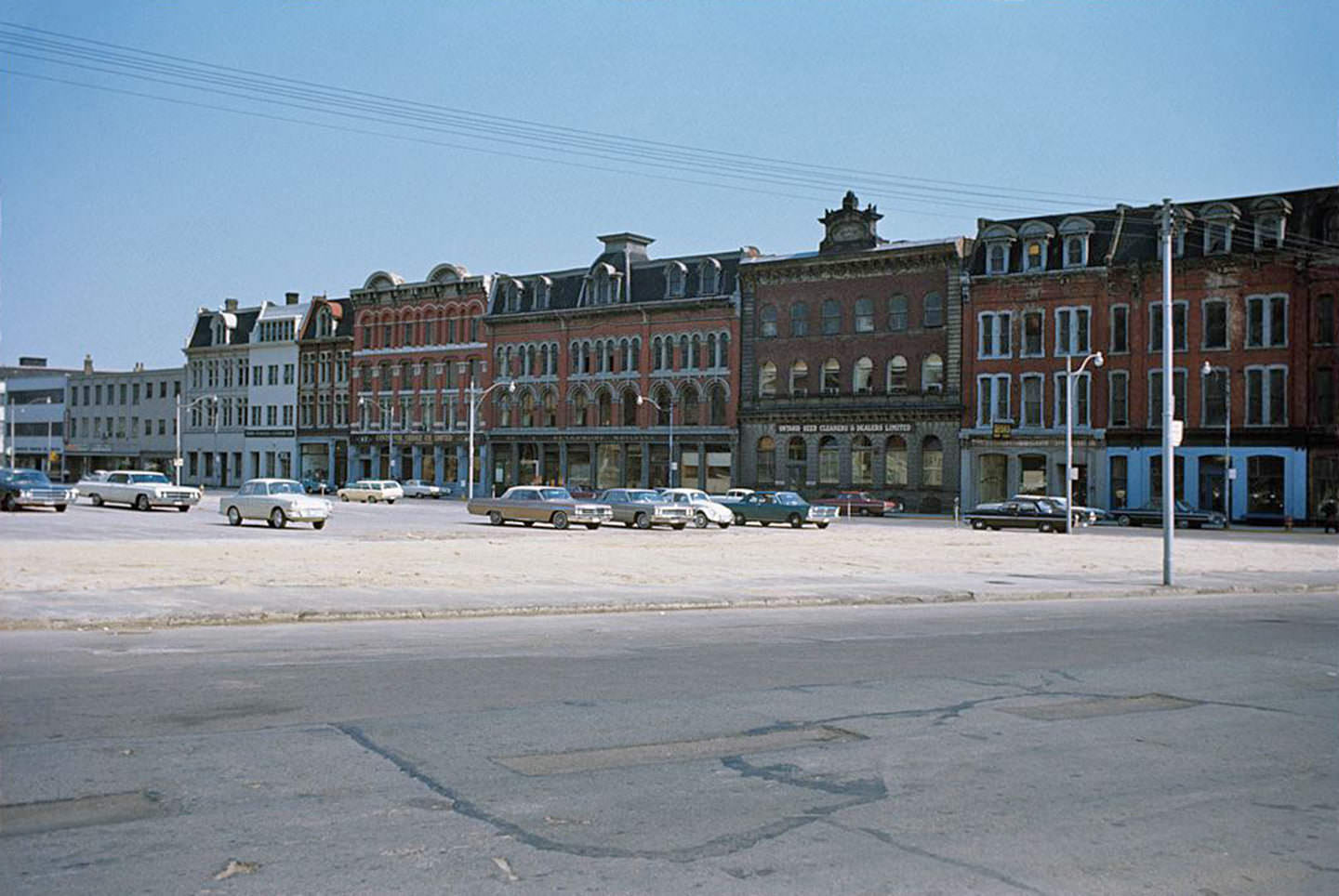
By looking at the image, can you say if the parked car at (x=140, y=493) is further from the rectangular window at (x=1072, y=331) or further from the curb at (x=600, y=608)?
the rectangular window at (x=1072, y=331)

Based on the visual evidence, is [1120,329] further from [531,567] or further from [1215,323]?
[531,567]

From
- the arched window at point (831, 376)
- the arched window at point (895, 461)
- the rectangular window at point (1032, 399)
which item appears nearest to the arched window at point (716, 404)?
the arched window at point (831, 376)

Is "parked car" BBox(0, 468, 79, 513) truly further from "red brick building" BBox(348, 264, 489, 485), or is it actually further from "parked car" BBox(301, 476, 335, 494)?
"red brick building" BBox(348, 264, 489, 485)

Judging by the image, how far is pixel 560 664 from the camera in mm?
12344

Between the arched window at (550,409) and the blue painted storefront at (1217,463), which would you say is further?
the arched window at (550,409)

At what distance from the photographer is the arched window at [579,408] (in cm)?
8356

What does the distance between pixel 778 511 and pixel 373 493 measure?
3029 centimetres

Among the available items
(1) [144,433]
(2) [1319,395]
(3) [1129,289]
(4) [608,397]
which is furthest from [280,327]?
(2) [1319,395]

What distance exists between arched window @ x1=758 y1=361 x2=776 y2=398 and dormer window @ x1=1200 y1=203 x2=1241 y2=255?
24.5 m

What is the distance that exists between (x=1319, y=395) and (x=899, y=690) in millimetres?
56068

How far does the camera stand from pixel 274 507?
4212cm

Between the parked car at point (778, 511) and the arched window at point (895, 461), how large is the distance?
62.4ft

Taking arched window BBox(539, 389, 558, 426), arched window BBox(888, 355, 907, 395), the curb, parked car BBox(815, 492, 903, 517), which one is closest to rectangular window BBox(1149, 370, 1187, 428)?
arched window BBox(888, 355, 907, 395)

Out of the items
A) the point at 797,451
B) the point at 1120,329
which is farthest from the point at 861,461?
the point at 1120,329
